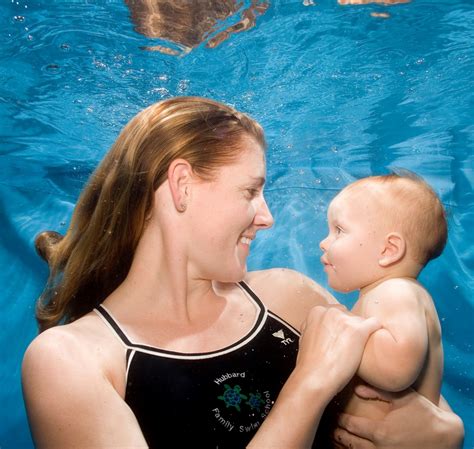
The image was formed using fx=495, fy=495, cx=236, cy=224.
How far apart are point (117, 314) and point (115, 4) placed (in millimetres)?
3238

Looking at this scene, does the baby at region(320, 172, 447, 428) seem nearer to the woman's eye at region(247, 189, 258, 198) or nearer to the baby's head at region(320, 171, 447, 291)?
the baby's head at region(320, 171, 447, 291)

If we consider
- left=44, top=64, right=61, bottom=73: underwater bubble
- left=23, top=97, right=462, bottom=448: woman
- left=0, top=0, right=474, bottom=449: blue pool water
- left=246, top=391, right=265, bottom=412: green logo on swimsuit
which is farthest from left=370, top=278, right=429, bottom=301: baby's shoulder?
left=44, top=64, right=61, bottom=73: underwater bubble

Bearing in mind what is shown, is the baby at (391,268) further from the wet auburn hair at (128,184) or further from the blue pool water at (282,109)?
the blue pool water at (282,109)

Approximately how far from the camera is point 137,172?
225 cm

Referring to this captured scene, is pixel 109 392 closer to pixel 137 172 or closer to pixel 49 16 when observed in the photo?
pixel 137 172

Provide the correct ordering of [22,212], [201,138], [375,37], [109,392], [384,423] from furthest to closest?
[22,212]
[375,37]
[201,138]
[384,423]
[109,392]

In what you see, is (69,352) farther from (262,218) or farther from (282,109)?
(282,109)

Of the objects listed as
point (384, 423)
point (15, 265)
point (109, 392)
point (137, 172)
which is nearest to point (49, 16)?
point (15, 265)

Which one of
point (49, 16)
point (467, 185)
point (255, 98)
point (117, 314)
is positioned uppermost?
point (49, 16)

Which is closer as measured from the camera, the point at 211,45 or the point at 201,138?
the point at 201,138

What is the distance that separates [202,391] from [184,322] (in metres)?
0.38

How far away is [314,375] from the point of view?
195 centimetres

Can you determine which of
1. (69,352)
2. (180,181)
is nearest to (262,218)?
(180,181)

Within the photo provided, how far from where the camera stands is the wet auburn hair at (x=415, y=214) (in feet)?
8.01
